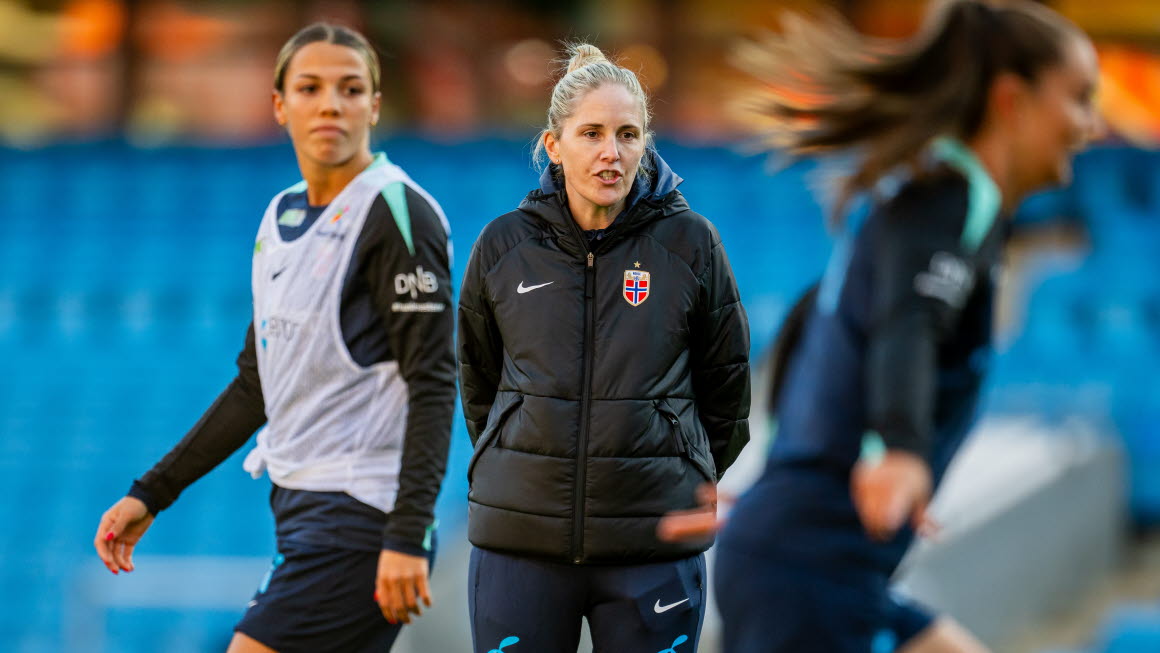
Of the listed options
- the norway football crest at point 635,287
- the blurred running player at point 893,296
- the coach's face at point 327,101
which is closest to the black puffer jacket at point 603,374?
the norway football crest at point 635,287

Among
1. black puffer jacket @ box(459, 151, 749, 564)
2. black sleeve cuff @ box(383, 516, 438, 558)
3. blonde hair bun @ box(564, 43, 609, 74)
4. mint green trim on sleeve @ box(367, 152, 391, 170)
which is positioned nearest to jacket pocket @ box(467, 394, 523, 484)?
black puffer jacket @ box(459, 151, 749, 564)

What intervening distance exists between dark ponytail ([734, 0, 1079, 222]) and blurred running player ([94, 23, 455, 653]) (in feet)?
3.33

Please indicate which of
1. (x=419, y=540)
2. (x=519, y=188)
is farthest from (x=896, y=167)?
(x=519, y=188)

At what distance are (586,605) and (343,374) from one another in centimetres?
82

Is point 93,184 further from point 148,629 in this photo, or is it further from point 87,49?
point 148,629

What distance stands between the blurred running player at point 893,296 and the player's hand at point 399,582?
878 mm

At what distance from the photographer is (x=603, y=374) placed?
2.90 meters

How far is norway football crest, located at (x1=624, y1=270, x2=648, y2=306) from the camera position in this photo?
295cm

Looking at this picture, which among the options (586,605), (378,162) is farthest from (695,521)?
(378,162)

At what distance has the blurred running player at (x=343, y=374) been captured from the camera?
3312 millimetres

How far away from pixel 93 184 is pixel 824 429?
10830 millimetres

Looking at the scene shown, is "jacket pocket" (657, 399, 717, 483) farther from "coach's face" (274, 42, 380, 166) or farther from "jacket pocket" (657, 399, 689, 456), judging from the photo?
"coach's face" (274, 42, 380, 166)

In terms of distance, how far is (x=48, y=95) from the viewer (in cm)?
1339

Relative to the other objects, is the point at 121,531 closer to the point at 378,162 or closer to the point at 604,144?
the point at 378,162
